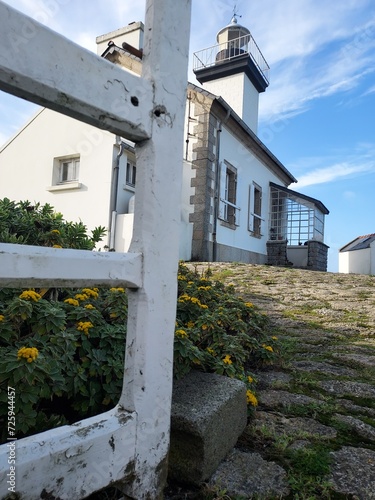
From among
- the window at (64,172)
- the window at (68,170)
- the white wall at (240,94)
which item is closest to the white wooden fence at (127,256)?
the window at (64,172)

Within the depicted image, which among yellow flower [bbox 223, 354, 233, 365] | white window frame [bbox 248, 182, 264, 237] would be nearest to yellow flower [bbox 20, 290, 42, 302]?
yellow flower [bbox 223, 354, 233, 365]

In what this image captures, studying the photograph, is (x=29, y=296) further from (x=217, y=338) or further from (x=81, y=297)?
(x=217, y=338)

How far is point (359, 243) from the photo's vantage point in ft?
54.7

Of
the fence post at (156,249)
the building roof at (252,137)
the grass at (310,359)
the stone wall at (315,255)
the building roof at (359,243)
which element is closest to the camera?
the fence post at (156,249)

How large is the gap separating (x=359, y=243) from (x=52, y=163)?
45.6 ft

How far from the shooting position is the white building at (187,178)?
8.83 meters

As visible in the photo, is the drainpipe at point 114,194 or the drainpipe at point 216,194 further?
the drainpipe at point 216,194

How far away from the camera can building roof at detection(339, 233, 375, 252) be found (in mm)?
15348

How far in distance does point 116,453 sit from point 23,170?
425 inches

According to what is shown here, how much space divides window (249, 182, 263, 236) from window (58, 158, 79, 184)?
6.32 meters

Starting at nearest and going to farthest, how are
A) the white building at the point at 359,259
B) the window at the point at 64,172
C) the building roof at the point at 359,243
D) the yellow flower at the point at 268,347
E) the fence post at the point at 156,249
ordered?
the fence post at the point at 156,249
the yellow flower at the point at 268,347
the window at the point at 64,172
the white building at the point at 359,259
the building roof at the point at 359,243

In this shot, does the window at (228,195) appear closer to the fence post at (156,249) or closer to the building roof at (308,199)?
the building roof at (308,199)

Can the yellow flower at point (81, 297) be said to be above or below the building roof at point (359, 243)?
below

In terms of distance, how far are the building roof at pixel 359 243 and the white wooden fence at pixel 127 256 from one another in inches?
619
